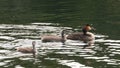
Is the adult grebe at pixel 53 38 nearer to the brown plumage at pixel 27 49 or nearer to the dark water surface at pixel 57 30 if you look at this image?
the dark water surface at pixel 57 30

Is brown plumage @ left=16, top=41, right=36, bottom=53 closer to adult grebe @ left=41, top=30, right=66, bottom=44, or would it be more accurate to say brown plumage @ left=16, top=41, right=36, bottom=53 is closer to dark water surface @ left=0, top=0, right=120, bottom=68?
dark water surface @ left=0, top=0, right=120, bottom=68

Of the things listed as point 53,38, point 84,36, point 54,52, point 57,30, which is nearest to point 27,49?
point 54,52

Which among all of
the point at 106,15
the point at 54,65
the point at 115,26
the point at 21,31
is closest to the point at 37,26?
the point at 21,31

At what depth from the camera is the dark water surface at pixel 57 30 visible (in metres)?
27.2

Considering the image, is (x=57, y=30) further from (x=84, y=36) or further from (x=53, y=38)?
(x=53, y=38)

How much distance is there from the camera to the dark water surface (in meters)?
27.2

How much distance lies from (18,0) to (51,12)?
1334 cm

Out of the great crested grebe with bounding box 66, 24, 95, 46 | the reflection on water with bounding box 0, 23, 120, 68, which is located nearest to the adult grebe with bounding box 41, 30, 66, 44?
the reflection on water with bounding box 0, 23, 120, 68

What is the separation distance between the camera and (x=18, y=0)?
60.5 meters

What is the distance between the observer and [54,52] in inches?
1165

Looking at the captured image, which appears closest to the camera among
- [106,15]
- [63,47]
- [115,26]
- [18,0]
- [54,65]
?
[54,65]

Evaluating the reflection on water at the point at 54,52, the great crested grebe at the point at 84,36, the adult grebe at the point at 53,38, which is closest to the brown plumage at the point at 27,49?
the reflection on water at the point at 54,52

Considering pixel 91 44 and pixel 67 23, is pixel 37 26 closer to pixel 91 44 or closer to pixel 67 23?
pixel 67 23

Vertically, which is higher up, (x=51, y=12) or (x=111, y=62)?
(x=51, y=12)
